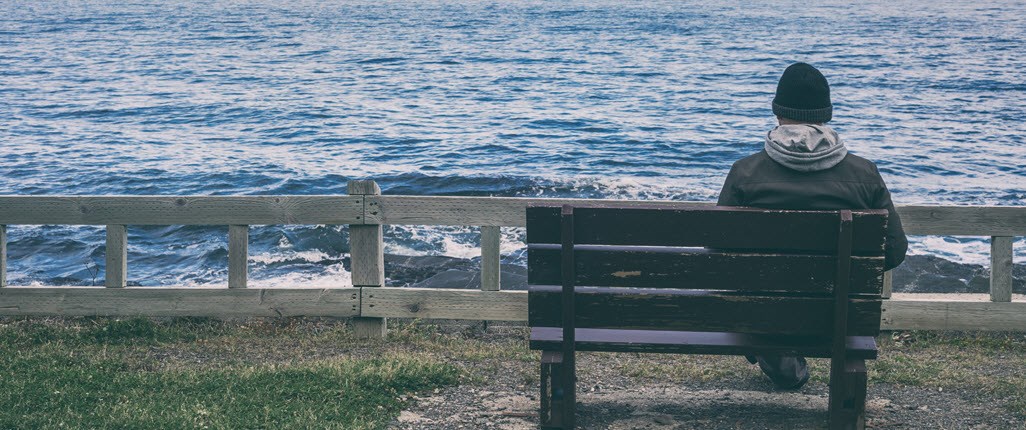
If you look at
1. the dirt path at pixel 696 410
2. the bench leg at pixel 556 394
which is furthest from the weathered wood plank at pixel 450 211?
the bench leg at pixel 556 394

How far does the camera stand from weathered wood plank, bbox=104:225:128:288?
Result: 7734 millimetres

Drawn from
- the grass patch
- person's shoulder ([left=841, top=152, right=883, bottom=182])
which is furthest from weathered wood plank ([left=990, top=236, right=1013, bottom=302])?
person's shoulder ([left=841, top=152, right=883, bottom=182])

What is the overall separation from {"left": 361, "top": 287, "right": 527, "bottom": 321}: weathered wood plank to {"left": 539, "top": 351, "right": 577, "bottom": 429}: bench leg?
244 cm

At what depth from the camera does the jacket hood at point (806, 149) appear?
5035 millimetres

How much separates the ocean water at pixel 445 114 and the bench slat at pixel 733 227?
32.1 feet

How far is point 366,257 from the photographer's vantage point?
7.77 metres

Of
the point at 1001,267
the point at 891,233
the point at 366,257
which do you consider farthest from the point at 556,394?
the point at 1001,267

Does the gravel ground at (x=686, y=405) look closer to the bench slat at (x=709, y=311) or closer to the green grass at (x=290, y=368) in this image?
the green grass at (x=290, y=368)

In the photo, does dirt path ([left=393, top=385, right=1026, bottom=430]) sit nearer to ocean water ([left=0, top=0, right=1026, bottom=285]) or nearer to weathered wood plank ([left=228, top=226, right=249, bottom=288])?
weathered wood plank ([left=228, top=226, right=249, bottom=288])

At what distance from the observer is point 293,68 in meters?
44.8

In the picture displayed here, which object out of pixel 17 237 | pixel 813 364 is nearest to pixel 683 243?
pixel 813 364

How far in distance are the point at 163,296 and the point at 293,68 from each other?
3823 cm

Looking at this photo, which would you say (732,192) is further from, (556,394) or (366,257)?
(366,257)

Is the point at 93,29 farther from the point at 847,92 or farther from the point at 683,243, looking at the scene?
Result: the point at 683,243
